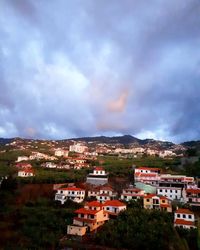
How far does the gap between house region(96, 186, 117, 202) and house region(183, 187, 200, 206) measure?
9854 millimetres

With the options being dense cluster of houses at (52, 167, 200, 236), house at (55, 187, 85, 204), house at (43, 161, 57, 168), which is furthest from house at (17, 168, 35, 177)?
house at (55, 187, 85, 204)

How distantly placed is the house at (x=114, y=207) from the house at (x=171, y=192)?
7.91m

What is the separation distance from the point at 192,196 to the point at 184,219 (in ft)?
27.7

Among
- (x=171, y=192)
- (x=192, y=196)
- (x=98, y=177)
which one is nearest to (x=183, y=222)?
(x=192, y=196)

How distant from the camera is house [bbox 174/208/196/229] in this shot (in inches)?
1215

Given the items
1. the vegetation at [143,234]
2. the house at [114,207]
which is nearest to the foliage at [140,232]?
the vegetation at [143,234]

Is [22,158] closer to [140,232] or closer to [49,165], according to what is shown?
[49,165]

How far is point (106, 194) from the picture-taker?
42.2 meters

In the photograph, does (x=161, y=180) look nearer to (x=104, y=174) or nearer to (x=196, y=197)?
(x=196, y=197)

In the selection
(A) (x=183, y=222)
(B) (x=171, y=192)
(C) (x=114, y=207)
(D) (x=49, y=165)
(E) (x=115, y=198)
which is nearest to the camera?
(A) (x=183, y=222)

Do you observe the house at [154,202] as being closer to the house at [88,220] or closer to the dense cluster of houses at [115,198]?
the dense cluster of houses at [115,198]

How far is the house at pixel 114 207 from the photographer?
3553 centimetres

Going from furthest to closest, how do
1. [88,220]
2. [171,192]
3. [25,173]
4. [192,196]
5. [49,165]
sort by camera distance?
[49,165], [25,173], [171,192], [192,196], [88,220]

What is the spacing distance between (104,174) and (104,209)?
16973mm
